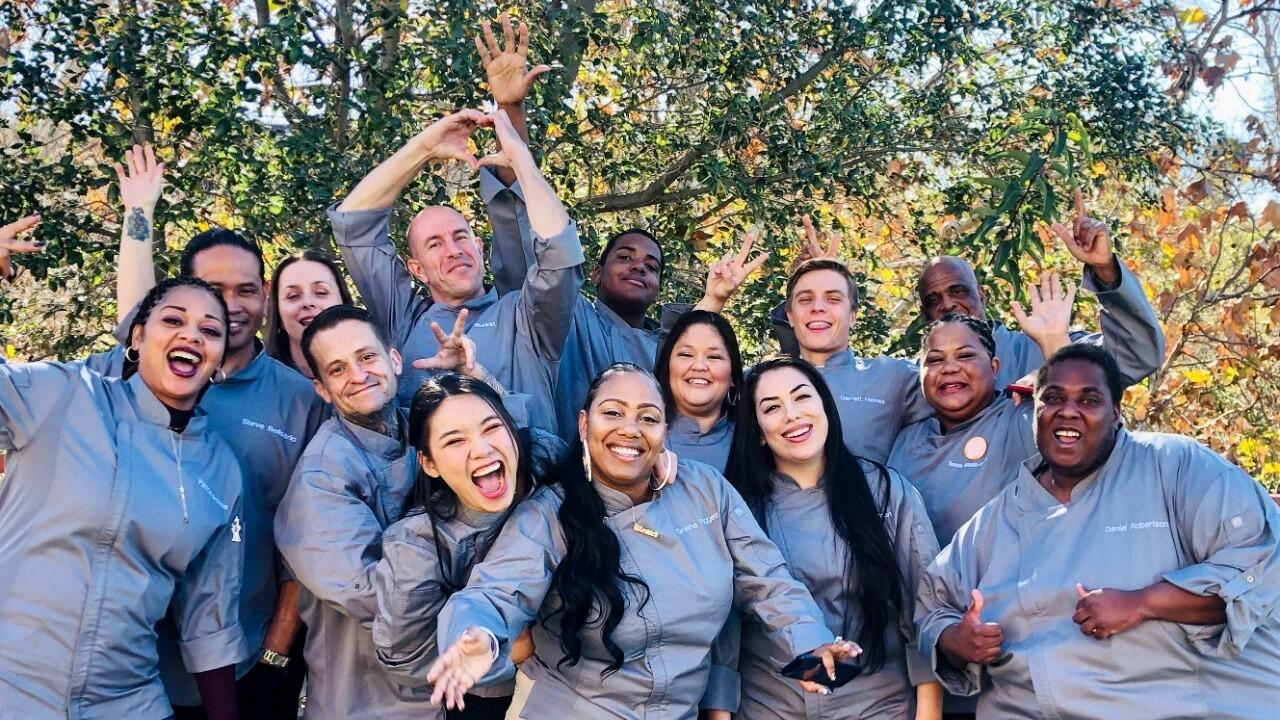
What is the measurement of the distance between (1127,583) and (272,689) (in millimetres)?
2532

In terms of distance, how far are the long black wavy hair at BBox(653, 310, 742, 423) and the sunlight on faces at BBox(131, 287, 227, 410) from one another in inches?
56.4

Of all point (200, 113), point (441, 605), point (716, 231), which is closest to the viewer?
point (441, 605)

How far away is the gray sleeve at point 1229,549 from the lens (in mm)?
3375

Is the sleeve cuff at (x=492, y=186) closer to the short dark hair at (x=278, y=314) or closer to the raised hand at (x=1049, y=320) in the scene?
the short dark hair at (x=278, y=314)

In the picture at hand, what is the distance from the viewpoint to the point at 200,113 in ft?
18.6

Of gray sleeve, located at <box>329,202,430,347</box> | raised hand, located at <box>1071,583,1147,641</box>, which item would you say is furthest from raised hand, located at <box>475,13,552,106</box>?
raised hand, located at <box>1071,583,1147,641</box>

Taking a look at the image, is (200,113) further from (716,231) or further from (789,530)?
(789,530)

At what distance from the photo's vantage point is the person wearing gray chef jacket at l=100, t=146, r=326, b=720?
12.6 ft

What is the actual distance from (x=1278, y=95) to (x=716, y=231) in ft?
19.4

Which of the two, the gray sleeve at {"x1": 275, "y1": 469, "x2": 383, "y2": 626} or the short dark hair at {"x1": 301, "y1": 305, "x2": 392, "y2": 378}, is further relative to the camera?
the short dark hair at {"x1": 301, "y1": 305, "x2": 392, "y2": 378}

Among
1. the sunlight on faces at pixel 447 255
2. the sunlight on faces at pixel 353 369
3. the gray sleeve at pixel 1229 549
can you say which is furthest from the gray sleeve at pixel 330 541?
the gray sleeve at pixel 1229 549

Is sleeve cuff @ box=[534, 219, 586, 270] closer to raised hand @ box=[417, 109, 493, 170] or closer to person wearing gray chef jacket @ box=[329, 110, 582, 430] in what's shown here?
person wearing gray chef jacket @ box=[329, 110, 582, 430]

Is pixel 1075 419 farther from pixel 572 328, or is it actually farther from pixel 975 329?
pixel 572 328

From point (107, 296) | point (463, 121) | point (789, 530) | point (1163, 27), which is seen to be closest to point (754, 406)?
point (789, 530)
